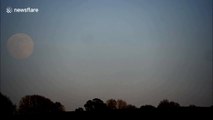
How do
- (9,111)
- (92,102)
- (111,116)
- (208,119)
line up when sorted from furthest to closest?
(92,102)
(9,111)
(111,116)
(208,119)

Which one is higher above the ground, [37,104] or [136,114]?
[37,104]

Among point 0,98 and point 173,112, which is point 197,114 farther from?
point 0,98

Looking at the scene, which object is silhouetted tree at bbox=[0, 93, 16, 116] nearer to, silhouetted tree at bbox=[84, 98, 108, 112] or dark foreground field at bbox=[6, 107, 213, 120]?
dark foreground field at bbox=[6, 107, 213, 120]

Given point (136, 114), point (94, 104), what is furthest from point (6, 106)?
point (94, 104)

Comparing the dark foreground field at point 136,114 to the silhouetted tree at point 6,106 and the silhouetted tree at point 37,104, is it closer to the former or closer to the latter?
the silhouetted tree at point 6,106

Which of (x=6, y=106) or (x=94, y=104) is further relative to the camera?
(x=94, y=104)

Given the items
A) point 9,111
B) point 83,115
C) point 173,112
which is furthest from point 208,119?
point 9,111

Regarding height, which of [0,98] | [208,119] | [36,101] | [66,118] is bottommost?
[208,119]

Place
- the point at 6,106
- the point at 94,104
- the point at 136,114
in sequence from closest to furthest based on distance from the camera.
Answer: the point at 136,114 → the point at 6,106 → the point at 94,104

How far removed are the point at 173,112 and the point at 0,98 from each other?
55.9 feet

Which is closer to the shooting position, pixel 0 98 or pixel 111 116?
pixel 111 116

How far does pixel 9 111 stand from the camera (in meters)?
30.1

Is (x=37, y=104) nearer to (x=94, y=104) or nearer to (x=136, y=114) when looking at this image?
(x=94, y=104)

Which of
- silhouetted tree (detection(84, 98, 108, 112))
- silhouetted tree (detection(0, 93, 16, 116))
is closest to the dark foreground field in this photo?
silhouetted tree (detection(0, 93, 16, 116))
